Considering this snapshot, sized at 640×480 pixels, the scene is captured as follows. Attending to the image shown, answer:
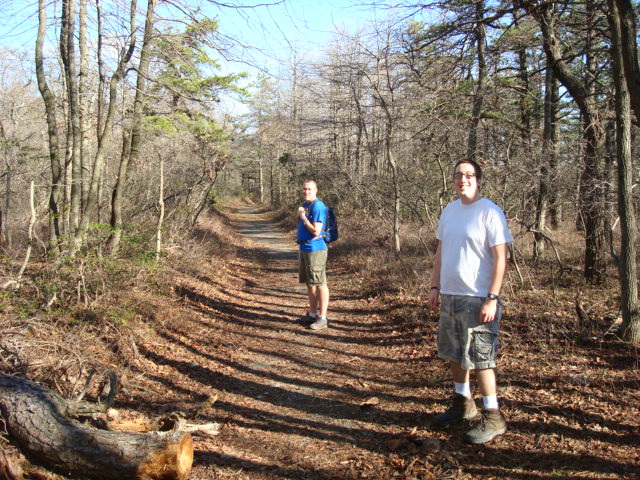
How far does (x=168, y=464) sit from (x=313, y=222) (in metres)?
3.91

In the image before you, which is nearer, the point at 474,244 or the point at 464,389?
the point at 474,244

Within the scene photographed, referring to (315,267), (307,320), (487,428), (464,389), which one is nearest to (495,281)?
(464,389)

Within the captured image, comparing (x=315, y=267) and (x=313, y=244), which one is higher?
(x=313, y=244)

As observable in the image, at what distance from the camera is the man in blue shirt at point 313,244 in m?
6.36

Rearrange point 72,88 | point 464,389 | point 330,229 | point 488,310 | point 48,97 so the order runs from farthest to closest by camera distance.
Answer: point 48,97 → point 72,88 → point 330,229 → point 464,389 → point 488,310

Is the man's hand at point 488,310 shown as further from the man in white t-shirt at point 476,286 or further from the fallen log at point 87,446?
the fallen log at point 87,446

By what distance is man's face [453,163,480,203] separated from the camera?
3.43m

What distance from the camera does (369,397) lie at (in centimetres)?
442

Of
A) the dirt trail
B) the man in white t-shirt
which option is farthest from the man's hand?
the dirt trail

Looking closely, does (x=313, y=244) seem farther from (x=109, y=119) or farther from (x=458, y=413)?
(x=109, y=119)

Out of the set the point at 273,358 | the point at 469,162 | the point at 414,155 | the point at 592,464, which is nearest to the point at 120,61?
the point at 273,358

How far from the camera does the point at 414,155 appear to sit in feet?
35.2

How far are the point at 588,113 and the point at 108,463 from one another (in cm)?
746

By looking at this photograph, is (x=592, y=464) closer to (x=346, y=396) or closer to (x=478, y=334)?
(x=478, y=334)
